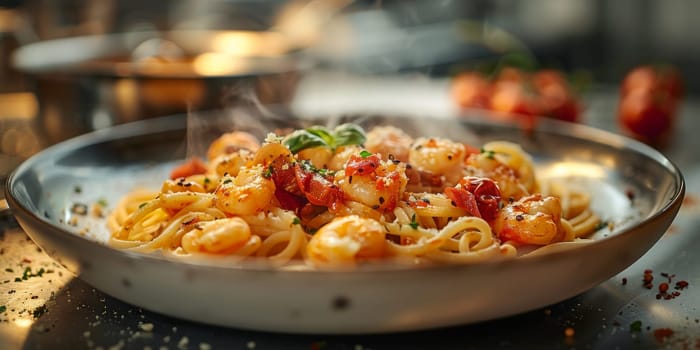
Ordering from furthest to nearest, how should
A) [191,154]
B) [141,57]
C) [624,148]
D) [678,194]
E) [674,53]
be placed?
1. [674,53]
2. [141,57]
3. [191,154]
4. [624,148]
5. [678,194]

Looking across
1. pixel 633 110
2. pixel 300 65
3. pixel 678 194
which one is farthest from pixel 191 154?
pixel 633 110

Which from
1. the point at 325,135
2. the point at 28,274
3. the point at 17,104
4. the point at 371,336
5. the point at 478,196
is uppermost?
the point at 325,135

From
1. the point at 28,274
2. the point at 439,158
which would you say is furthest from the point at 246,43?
the point at 28,274

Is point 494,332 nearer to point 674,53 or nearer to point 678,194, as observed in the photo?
point 678,194

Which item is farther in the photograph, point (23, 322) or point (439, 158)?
point (439, 158)

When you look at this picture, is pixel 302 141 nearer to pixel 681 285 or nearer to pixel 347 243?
pixel 347 243

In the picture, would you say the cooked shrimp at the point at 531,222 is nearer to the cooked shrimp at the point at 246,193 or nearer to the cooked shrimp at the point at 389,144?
the cooked shrimp at the point at 389,144

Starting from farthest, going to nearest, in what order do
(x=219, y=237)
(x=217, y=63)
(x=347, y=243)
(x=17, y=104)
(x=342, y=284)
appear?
(x=17, y=104) → (x=217, y=63) → (x=219, y=237) → (x=347, y=243) → (x=342, y=284)
